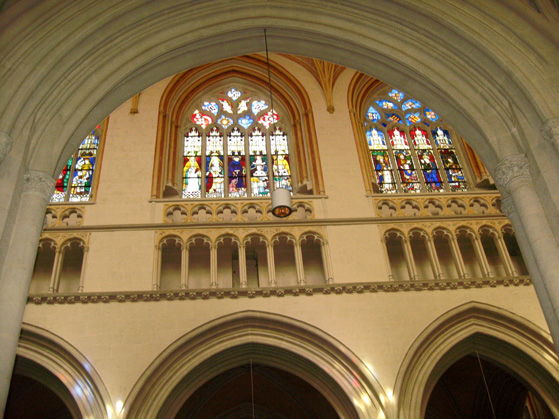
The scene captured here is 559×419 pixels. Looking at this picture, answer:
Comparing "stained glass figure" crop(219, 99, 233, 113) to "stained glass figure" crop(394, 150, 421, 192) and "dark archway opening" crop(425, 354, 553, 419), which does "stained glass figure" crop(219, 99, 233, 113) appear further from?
"dark archway opening" crop(425, 354, 553, 419)

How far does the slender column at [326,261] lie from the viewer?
11.3m

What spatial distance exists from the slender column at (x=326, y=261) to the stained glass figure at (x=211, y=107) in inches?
212

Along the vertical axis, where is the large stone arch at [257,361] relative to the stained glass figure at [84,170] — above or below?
below

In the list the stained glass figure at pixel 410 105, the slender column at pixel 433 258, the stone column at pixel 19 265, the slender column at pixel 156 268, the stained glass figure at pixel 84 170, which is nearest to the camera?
the stone column at pixel 19 265

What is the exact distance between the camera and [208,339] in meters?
10.6

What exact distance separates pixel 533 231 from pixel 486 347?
240 inches

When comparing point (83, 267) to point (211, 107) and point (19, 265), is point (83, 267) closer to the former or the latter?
point (211, 107)

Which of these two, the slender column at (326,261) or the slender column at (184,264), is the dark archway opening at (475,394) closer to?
the slender column at (326,261)

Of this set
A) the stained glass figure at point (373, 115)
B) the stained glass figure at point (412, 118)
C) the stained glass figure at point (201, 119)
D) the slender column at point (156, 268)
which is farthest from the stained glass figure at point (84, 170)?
the stained glass figure at point (412, 118)

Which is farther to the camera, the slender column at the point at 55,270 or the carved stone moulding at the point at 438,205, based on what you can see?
the carved stone moulding at the point at 438,205

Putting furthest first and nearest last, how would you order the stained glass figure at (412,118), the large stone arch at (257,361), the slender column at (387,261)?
the stained glass figure at (412,118)
the slender column at (387,261)
the large stone arch at (257,361)

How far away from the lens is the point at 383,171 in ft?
46.6

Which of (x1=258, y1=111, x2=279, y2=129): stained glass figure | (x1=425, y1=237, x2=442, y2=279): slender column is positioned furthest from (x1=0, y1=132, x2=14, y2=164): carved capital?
(x1=258, y1=111, x2=279, y2=129): stained glass figure

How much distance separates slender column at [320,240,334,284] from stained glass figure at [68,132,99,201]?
17.5ft
